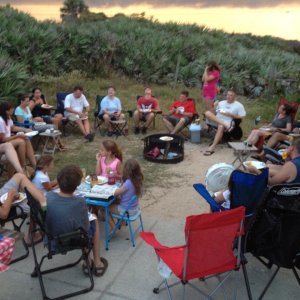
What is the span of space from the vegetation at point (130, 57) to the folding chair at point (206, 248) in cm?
931

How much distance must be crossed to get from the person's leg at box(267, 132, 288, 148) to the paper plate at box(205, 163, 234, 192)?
292 centimetres

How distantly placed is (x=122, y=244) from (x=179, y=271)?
133 centimetres

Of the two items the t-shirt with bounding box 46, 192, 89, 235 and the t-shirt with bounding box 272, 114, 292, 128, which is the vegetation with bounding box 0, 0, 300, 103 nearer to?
the t-shirt with bounding box 272, 114, 292, 128

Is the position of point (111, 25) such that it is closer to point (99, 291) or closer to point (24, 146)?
point (24, 146)

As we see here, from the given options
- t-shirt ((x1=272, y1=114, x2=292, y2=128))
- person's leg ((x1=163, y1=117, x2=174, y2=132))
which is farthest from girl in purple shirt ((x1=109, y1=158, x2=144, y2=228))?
person's leg ((x1=163, y1=117, x2=174, y2=132))

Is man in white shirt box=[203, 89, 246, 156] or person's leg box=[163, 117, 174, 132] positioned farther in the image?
person's leg box=[163, 117, 174, 132]

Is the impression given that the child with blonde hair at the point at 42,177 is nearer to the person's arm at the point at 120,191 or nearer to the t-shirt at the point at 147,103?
the person's arm at the point at 120,191

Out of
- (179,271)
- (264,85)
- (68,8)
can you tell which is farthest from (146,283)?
(68,8)

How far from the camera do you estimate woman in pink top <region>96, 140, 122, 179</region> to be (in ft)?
15.1

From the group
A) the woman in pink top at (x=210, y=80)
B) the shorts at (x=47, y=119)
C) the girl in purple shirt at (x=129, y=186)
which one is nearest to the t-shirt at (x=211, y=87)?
the woman in pink top at (x=210, y=80)

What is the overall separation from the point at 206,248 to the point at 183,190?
2.78m

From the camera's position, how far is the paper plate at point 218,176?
389 cm

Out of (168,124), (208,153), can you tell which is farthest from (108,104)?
(208,153)

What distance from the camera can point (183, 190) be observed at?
18.4 feet
